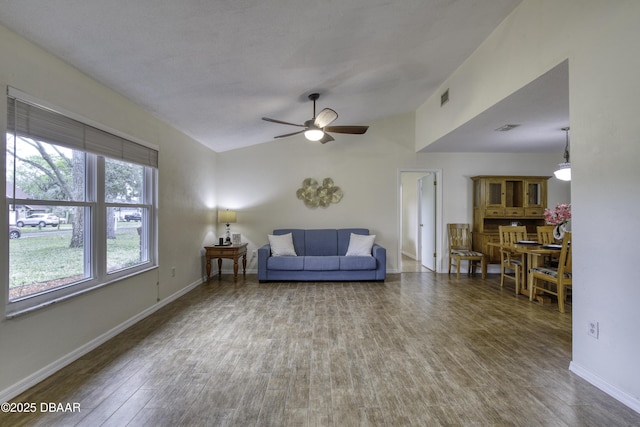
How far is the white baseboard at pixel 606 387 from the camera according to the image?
1.78m

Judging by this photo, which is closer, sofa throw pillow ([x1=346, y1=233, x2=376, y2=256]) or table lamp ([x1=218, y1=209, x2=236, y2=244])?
sofa throw pillow ([x1=346, y1=233, x2=376, y2=256])

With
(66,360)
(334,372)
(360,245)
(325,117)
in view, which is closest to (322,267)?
(360,245)

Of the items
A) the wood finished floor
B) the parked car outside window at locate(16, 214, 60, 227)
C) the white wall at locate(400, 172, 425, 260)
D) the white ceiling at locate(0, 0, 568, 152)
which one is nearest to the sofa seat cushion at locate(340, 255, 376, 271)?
the wood finished floor

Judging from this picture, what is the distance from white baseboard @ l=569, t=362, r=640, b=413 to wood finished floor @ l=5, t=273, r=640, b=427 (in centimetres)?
4

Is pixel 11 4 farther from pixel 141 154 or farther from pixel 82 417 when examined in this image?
pixel 82 417

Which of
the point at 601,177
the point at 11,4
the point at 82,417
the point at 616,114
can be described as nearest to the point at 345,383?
the point at 82,417

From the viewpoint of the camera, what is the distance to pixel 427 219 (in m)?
6.39

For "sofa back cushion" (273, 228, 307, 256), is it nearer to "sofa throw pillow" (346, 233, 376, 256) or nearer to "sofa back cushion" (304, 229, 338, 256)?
"sofa back cushion" (304, 229, 338, 256)

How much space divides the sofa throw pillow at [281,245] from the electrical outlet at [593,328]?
3999 millimetres

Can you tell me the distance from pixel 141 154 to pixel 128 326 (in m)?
1.86

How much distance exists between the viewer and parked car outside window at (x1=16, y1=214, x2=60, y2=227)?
205 cm

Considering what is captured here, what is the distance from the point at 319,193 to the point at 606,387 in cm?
458

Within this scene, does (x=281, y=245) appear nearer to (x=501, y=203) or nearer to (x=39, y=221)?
(x=39, y=221)

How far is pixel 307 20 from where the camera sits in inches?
89.5
